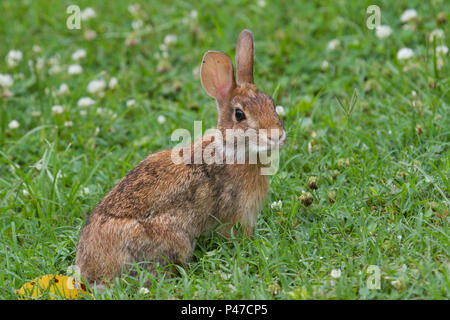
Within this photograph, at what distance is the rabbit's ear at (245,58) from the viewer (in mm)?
5066

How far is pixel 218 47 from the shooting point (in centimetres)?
801

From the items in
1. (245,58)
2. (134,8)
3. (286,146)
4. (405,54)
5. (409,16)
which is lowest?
(286,146)

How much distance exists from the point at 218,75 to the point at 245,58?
0.99 ft

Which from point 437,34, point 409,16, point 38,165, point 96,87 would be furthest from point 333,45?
point 38,165

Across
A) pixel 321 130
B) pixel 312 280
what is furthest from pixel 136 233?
pixel 321 130

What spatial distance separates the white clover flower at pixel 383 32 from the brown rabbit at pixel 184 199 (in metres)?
2.69

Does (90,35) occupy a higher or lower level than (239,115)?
higher

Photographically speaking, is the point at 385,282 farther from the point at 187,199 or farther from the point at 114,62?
the point at 114,62

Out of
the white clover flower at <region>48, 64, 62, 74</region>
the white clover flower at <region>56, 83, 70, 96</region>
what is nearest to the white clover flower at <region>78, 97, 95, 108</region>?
the white clover flower at <region>56, 83, 70, 96</region>

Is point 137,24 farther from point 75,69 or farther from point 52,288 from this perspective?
point 52,288

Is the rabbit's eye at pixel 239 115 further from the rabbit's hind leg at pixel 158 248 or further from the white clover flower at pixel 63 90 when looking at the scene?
the white clover flower at pixel 63 90

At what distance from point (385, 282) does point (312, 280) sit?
49cm

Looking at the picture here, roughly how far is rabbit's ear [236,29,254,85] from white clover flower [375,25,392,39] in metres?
2.63

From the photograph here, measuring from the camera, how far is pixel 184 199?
16.1 feet
